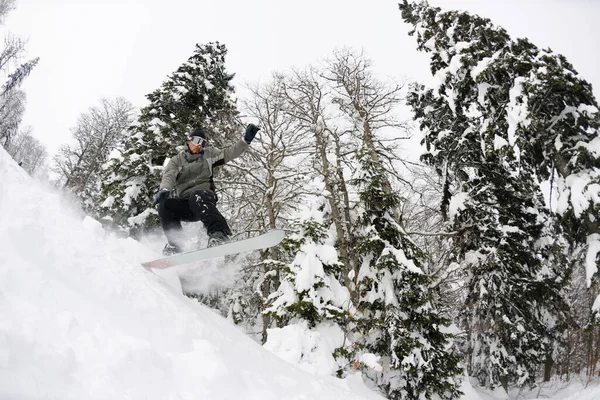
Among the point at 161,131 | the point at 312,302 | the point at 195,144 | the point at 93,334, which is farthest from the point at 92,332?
the point at 161,131

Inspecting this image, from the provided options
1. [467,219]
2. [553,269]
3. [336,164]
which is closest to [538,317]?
[553,269]

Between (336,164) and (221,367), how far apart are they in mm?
10425

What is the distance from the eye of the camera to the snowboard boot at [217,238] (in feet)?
14.0

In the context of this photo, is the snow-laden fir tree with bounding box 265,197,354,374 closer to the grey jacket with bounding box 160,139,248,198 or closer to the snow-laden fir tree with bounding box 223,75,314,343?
the grey jacket with bounding box 160,139,248,198

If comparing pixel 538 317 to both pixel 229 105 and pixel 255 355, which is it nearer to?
pixel 255 355

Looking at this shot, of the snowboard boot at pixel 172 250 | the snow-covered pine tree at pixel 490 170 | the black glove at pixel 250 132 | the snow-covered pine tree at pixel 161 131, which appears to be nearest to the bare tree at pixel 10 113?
the snow-covered pine tree at pixel 161 131

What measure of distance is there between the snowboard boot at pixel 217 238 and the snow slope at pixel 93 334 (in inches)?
47.2

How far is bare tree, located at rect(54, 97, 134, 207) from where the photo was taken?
21.5m

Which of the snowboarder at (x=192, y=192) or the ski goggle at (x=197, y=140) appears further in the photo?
the ski goggle at (x=197, y=140)

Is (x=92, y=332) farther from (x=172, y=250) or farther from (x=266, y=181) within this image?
(x=266, y=181)

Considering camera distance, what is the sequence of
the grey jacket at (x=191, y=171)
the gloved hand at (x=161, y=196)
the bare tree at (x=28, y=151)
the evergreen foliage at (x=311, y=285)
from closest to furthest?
the gloved hand at (x=161, y=196)
the grey jacket at (x=191, y=171)
the evergreen foliage at (x=311, y=285)
the bare tree at (x=28, y=151)

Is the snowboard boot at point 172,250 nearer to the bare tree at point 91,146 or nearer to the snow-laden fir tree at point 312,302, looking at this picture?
the snow-laden fir tree at point 312,302

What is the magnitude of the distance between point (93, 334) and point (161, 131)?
33.8 ft

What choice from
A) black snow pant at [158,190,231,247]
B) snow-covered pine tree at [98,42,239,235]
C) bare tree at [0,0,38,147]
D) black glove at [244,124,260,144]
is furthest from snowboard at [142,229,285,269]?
bare tree at [0,0,38,147]
